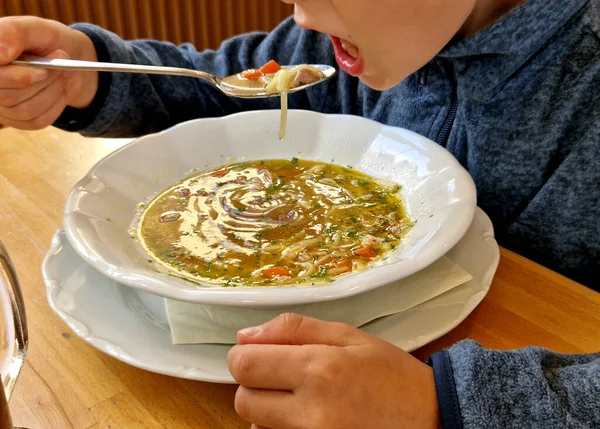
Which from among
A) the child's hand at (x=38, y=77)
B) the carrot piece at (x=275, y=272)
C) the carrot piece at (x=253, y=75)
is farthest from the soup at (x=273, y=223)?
the child's hand at (x=38, y=77)

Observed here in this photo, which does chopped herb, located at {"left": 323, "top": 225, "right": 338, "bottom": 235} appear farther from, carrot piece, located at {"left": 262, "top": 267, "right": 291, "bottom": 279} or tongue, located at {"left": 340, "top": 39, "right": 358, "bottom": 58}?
tongue, located at {"left": 340, "top": 39, "right": 358, "bottom": 58}

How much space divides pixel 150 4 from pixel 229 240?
3.02 metres

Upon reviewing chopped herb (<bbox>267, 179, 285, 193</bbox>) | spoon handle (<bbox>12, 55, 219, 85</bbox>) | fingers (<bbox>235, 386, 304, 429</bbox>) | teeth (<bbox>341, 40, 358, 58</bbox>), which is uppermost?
teeth (<bbox>341, 40, 358, 58</bbox>)

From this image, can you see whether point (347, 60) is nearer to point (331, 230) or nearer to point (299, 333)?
point (331, 230)

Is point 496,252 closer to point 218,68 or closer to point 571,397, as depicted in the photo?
point 571,397

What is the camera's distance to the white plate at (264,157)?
83cm

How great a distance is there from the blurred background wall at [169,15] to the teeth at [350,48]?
280 centimetres

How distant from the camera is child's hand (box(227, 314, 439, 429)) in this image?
2.19 ft

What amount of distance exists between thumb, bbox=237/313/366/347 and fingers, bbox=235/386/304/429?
2.5 inches

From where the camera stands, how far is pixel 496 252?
3.42 ft

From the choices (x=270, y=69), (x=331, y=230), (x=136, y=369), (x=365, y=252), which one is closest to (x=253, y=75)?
(x=270, y=69)

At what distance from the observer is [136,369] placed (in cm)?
85

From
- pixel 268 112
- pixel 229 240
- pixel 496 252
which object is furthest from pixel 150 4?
pixel 496 252

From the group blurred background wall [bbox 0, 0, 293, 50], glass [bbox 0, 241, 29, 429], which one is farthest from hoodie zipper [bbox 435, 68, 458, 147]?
blurred background wall [bbox 0, 0, 293, 50]
